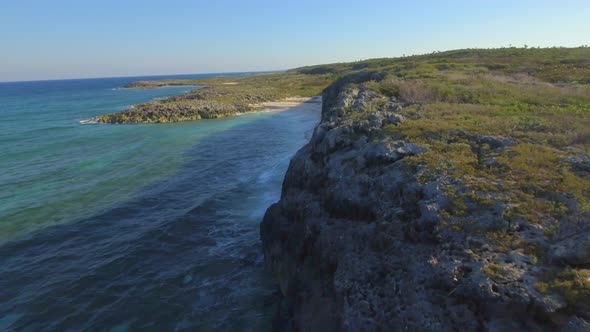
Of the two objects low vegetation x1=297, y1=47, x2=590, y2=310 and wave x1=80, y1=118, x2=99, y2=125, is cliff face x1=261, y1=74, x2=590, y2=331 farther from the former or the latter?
wave x1=80, y1=118, x2=99, y2=125

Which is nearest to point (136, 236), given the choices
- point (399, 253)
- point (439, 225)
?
point (399, 253)

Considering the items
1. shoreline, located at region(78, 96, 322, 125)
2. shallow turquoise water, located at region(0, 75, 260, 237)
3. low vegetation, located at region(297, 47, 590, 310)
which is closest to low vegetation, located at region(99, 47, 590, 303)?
low vegetation, located at region(297, 47, 590, 310)

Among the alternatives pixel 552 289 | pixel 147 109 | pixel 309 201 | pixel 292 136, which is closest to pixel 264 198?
pixel 309 201

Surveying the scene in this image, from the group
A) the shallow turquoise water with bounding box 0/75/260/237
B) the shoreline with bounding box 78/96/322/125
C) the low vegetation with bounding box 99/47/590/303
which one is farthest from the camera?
the shoreline with bounding box 78/96/322/125

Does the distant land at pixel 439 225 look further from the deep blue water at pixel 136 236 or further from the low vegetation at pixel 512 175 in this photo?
the deep blue water at pixel 136 236

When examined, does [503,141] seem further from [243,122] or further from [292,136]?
[243,122]

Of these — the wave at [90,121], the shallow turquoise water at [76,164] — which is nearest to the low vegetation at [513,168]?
the shallow turquoise water at [76,164]

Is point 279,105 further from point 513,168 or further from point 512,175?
point 512,175
